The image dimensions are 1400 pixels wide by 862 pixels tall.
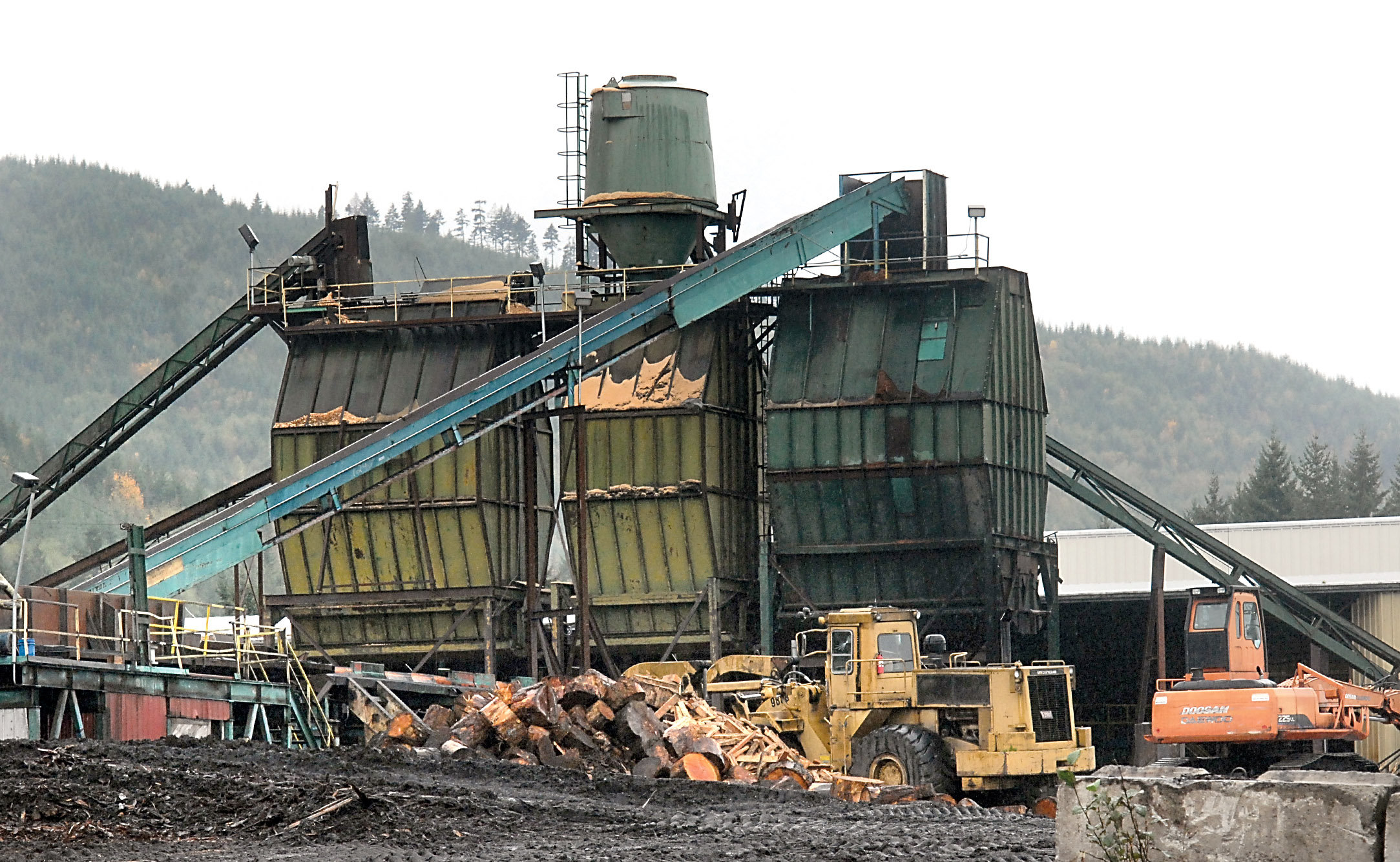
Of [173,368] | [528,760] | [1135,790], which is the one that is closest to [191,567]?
[528,760]

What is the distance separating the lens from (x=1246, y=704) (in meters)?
24.7

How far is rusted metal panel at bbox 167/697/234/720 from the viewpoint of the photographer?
25.1m

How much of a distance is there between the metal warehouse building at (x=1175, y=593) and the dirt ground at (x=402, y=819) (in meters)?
24.7

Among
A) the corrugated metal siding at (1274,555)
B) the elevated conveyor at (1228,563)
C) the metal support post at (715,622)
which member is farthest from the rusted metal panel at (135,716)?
the corrugated metal siding at (1274,555)

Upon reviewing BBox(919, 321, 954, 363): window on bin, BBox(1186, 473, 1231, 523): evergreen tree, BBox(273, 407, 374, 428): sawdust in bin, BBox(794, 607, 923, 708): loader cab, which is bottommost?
BBox(794, 607, 923, 708): loader cab

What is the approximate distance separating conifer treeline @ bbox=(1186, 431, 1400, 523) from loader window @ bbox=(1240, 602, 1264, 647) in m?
59.9

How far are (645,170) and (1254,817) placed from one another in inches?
1307

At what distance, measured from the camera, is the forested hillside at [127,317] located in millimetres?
133875

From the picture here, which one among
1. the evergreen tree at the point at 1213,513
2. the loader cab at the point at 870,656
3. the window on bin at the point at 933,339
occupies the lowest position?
the loader cab at the point at 870,656

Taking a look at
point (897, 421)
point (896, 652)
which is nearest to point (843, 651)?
point (896, 652)

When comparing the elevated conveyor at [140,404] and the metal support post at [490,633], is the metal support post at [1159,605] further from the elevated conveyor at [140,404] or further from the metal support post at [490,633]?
the elevated conveyor at [140,404]

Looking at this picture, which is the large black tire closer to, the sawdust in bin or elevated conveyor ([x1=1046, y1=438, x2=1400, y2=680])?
elevated conveyor ([x1=1046, y1=438, x2=1400, y2=680])

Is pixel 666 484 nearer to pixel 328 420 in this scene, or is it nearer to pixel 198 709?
pixel 328 420

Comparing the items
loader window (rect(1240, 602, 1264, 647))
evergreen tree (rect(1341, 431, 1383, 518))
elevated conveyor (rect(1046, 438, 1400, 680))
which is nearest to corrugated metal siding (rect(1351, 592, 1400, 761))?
elevated conveyor (rect(1046, 438, 1400, 680))
